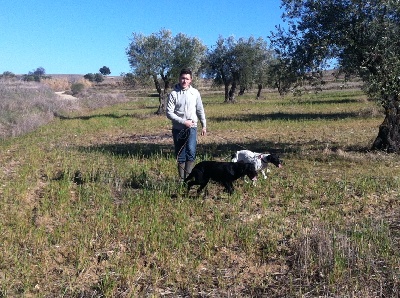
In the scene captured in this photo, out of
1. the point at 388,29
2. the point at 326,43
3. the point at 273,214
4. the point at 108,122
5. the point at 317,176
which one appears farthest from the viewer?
the point at 108,122

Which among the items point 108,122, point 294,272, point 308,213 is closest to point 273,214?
point 308,213

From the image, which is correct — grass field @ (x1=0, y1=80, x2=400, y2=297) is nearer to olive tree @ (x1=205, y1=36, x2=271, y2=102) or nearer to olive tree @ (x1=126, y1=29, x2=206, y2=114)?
olive tree @ (x1=126, y1=29, x2=206, y2=114)

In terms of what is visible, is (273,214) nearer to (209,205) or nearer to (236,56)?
(209,205)

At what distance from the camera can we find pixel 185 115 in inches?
328

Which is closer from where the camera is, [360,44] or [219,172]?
[219,172]

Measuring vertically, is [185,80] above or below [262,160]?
above

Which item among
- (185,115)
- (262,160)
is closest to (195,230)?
(185,115)

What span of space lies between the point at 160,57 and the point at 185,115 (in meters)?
23.4

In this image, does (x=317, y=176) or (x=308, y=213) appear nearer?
(x=308, y=213)

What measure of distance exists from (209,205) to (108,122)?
18345 mm

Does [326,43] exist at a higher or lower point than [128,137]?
higher

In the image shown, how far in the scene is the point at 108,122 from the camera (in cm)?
Answer: 2475

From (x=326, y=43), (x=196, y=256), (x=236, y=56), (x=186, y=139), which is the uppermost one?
(x=236, y=56)

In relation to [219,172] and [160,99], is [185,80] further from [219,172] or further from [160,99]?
[160,99]
